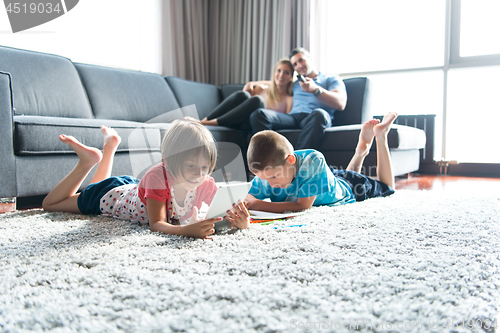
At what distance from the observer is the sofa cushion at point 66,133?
1386 millimetres

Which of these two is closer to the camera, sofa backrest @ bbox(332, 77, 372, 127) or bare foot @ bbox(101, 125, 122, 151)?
bare foot @ bbox(101, 125, 122, 151)

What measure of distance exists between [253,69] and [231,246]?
346 cm

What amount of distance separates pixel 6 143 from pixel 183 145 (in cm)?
85

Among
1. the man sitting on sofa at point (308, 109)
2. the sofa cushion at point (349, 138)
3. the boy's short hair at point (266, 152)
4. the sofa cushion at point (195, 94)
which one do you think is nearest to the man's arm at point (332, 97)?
the man sitting on sofa at point (308, 109)

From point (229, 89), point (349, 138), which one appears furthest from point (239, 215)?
point (229, 89)

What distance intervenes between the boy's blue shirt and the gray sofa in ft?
0.42

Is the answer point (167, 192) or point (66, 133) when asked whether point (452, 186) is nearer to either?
point (167, 192)

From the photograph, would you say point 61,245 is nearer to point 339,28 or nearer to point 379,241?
point 379,241

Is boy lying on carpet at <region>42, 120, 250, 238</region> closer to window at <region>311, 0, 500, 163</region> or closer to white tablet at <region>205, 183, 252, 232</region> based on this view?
white tablet at <region>205, 183, 252, 232</region>

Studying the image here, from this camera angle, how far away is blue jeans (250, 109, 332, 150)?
221 cm

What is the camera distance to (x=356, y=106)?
257 cm

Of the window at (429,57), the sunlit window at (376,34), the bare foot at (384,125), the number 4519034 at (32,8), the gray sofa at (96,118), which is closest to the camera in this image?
the gray sofa at (96,118)

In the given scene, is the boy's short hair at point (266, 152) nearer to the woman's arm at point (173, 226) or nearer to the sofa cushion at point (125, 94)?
the woman's arm at point (173, 226)

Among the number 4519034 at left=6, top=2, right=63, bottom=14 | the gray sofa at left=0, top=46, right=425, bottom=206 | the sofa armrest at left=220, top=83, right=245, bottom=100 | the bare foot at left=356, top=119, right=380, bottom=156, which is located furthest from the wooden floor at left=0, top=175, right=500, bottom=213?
the number 4519034 at left=6, top=2, right=63, bottom=14
